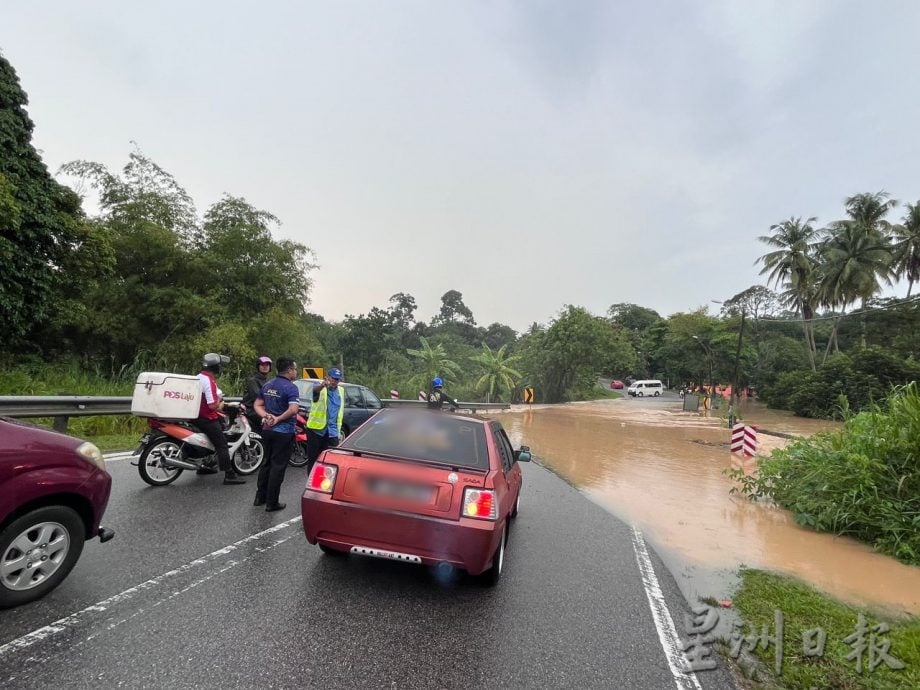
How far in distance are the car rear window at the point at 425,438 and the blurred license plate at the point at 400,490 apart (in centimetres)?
34

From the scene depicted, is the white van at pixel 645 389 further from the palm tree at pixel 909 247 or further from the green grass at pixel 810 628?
the green grass at pixel 810 628

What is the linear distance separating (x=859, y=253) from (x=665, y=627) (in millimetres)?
49679

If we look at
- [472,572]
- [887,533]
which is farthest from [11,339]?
[887,533]

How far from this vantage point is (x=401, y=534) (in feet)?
12.7

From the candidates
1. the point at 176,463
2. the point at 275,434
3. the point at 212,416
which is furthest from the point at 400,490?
the point at 176,463

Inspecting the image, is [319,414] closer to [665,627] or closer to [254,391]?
[254,391]

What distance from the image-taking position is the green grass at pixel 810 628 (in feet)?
10.5

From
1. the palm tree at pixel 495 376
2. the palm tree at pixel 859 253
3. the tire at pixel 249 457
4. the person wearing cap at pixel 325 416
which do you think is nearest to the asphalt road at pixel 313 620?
the person wearing cap at pixel 325 416

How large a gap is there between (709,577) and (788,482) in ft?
13.3

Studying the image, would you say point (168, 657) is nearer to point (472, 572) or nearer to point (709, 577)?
point (472, 572)

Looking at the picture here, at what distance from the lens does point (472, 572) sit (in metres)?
3.82

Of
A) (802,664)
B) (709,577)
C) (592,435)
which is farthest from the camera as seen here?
(592,435)

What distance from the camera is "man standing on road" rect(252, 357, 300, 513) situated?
5.91 meters

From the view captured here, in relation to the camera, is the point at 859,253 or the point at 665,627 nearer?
the point at 665,627
